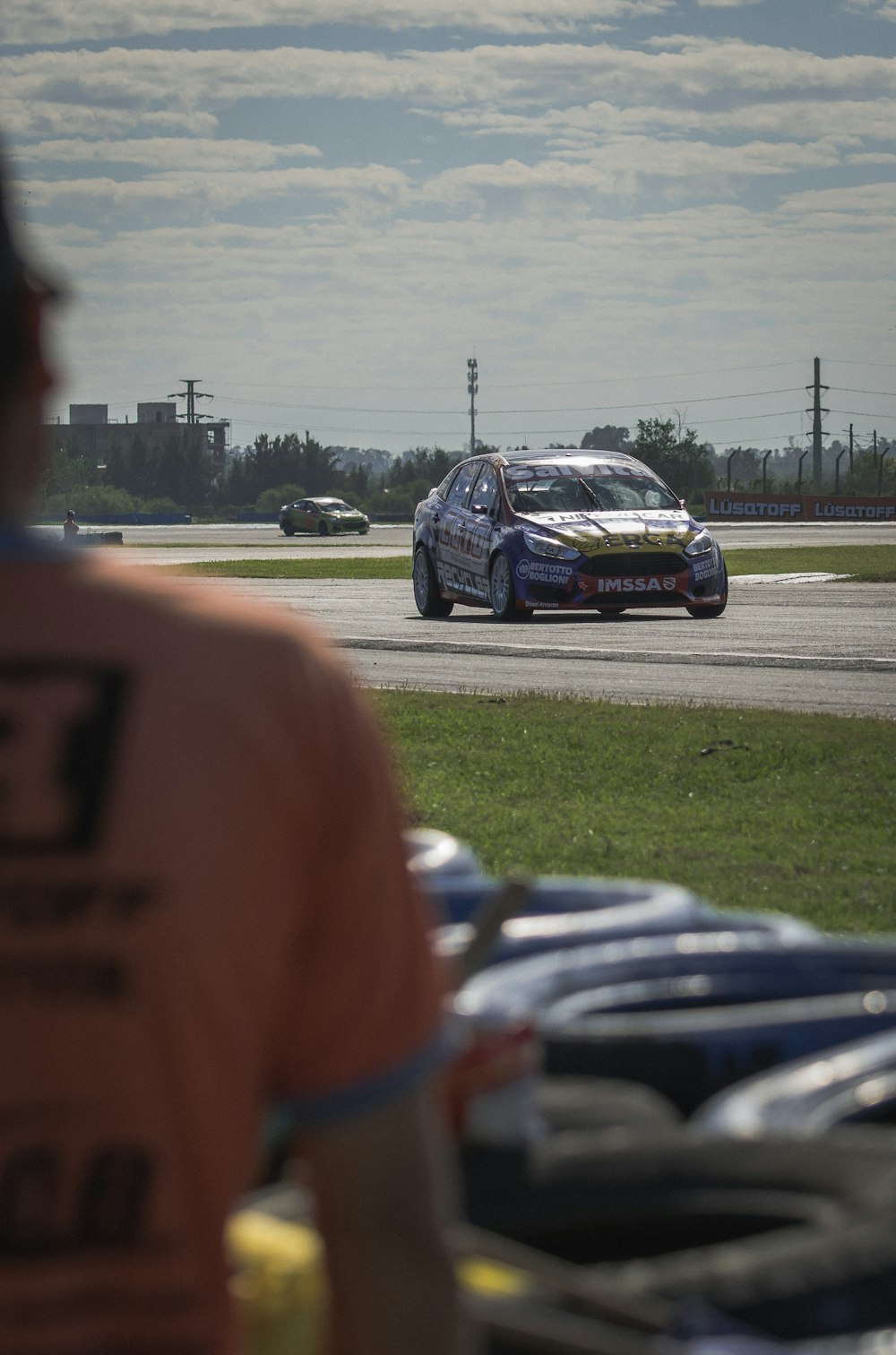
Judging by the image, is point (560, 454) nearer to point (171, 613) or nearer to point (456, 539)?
point (456, 539)

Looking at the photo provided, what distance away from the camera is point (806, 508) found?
81.1 m

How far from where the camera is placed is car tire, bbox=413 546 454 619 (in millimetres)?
19625

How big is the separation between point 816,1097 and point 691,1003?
0.66 meters

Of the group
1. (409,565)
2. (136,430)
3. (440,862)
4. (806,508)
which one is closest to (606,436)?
(136,430)

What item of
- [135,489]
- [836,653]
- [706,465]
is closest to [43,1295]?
[836,653]

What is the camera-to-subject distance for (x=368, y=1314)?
128 cm

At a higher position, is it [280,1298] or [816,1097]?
[280,1298]

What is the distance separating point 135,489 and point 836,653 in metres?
131

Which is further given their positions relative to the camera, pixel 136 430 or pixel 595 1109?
pixel 136 430

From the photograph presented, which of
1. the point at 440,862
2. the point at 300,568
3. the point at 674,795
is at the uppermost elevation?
the point at 440,862

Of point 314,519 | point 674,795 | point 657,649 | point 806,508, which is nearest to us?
point 674,795

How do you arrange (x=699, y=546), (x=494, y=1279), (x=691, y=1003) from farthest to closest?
(x=699, y=546)
(x=691, y=1003)
(x=494, y=1279)

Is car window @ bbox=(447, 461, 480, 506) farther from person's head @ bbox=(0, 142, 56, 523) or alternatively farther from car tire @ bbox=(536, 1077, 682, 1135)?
person's head @ bbox=(0, 142, 56, 523)

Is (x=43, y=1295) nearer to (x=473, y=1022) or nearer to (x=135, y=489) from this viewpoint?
(x=473, y=1022)
